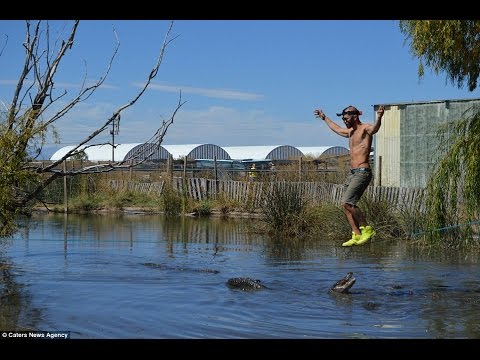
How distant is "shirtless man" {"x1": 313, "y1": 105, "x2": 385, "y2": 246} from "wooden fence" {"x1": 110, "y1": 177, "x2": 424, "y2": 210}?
7351mm

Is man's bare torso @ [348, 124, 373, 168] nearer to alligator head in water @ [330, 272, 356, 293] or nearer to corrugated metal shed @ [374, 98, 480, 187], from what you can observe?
alligator head in water @ [330, 272, 356, 293]

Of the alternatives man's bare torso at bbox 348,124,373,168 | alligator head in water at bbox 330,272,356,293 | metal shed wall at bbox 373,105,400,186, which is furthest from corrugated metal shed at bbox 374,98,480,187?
man's bare torso at bbox 348,124,373,168

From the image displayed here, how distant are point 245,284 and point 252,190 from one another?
1578cm

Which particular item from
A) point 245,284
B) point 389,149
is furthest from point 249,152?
point 245,284

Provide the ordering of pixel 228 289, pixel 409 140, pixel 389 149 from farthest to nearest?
pixel 389 149, pixel 409 140, pixel 228 289

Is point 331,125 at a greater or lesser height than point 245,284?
greater

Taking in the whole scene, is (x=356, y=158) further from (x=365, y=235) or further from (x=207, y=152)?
(x=207, y=152)

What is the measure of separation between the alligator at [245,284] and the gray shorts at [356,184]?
192 centimetres

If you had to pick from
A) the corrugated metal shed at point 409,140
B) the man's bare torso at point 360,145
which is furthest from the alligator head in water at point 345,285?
the corrugated metal shed at point 409,140

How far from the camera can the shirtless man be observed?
1052cm

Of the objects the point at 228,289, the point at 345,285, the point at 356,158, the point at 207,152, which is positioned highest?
the point at 207,152

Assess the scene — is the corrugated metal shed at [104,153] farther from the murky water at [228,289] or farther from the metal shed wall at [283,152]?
the murky water at [228,289]

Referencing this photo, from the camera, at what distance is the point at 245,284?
11.5 meters
